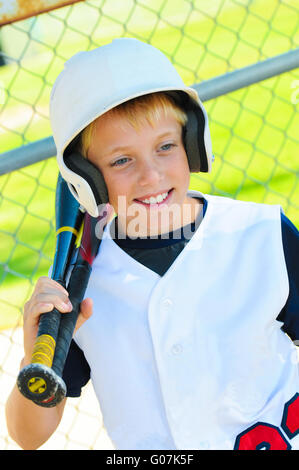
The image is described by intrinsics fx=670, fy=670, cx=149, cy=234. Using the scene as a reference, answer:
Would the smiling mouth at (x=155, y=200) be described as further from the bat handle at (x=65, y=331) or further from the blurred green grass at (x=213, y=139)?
the blurred green grass at (x=213, y=139)

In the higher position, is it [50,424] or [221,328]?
[221,328]

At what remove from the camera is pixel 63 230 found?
154 cm

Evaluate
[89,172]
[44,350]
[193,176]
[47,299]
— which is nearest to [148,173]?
[89,172]

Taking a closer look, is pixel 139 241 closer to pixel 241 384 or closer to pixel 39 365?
pixel 241 384

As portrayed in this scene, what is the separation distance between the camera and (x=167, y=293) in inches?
59.3

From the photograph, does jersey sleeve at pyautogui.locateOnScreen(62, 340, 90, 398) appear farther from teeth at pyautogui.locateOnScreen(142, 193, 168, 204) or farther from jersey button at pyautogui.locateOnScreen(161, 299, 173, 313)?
teeth at pyautogui.locateOnScreen(142, 193, 168, 204)

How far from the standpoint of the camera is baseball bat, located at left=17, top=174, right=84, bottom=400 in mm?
1020

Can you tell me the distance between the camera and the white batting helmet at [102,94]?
4.60 ft

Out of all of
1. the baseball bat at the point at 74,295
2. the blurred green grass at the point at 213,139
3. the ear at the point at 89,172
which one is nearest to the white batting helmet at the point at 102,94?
the ear at the point at 89,172

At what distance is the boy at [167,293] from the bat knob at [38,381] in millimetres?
387

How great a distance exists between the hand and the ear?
0.82 feet

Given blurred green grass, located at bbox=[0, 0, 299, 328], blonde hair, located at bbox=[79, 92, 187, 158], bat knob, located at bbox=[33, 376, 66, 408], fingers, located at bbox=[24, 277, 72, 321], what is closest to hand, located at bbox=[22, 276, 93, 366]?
fingers, located at bbox=[24, 277, 72, 321]

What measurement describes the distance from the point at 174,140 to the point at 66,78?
0.89 feet
